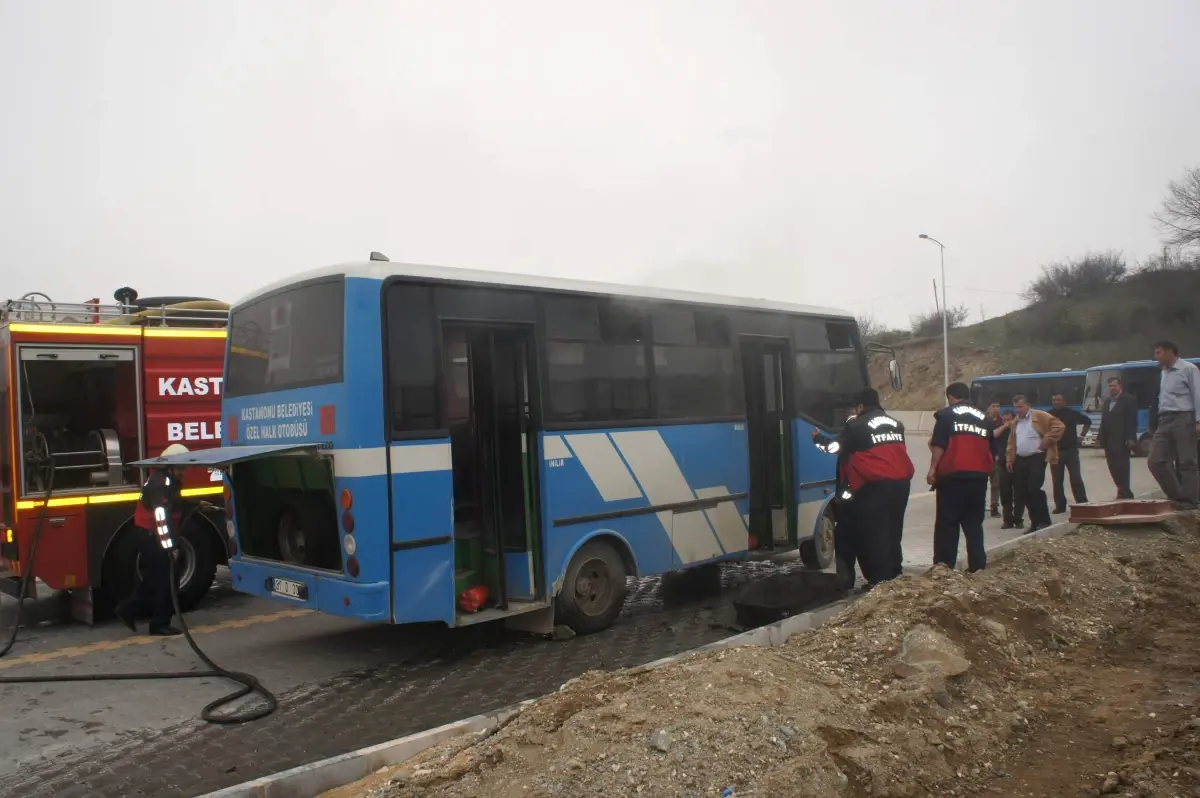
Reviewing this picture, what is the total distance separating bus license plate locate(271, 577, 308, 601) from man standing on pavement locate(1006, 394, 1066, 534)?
29.9ft

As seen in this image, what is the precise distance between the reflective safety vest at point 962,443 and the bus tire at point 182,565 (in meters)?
7.40

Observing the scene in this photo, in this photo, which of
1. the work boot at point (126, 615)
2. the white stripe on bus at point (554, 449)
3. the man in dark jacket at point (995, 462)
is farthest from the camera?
the man in dark jacket at point (995, 462)

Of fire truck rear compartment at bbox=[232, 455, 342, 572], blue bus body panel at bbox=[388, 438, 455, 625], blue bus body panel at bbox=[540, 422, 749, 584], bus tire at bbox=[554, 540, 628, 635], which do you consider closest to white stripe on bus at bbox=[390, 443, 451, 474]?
blue bus body panel at bbox=[388, 438, 455, 625]

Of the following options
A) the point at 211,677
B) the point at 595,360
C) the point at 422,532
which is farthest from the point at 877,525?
the point at 211,677

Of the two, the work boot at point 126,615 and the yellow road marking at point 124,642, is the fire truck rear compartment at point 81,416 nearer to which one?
the work boot at point 126,615

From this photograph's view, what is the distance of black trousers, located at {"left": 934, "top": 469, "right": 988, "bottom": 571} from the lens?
8.27 m

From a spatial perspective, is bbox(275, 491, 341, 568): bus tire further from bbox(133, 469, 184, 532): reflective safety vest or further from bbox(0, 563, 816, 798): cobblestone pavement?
bbox(133, 469, 184, 532): reflective safety vest

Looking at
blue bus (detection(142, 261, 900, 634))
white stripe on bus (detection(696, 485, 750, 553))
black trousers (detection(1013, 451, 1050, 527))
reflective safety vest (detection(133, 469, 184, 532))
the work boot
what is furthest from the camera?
black trousers (detection(1013, 451, 1050, 527))

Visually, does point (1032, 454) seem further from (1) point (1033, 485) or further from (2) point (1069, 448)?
(2) point (1069, 448)

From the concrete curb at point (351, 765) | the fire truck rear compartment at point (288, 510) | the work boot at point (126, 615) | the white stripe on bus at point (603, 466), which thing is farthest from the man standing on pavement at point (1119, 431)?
the work boot at point (126, 615)

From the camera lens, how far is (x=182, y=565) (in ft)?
30.5

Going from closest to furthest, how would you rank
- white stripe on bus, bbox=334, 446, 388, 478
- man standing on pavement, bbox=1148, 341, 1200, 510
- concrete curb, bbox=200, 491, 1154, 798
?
concrete curb, bbox=200, 491, 1154, 798 → white stripe on bus, bbox=334, 446, 388, 478 → man standing on pavement, bbox=1148, 341, 1200, 510

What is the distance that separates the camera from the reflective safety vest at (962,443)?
832 centimetres

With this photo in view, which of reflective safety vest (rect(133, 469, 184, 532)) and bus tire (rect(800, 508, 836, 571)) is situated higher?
reflective safety vest (rect(133, 469, 184, 532))
